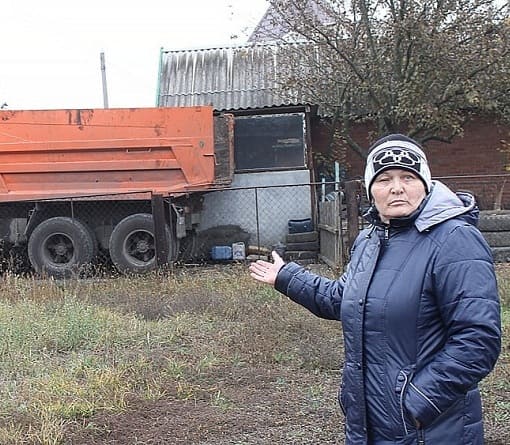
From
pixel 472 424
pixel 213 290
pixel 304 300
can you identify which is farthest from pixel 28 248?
pixel 472 424

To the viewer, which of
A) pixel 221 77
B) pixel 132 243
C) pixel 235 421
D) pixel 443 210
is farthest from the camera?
pixel 221 77

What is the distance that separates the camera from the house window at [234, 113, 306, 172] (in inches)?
517

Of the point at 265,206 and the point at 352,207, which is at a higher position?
the point at 352,207

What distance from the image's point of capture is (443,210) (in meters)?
2.33

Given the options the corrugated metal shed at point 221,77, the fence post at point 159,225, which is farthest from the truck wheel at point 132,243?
the corrugated metal shed at point 221,77

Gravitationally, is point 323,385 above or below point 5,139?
below

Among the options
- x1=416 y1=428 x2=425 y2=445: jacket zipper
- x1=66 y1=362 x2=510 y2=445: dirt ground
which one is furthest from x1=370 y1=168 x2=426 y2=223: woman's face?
x1=66 y1=362 x2=510 y2=445: dirt ground

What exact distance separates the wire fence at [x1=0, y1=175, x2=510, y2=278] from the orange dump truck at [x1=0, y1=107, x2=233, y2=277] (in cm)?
2

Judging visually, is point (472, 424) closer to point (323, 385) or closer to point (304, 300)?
point (304, 300)

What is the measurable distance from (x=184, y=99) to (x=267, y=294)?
316 inches

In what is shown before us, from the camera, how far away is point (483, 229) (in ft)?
36.4

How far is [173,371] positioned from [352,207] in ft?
14.8

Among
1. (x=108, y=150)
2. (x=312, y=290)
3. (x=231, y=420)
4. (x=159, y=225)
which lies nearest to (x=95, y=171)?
(x=108, y=150)

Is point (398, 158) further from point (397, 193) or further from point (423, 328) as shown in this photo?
point (423, 328)
